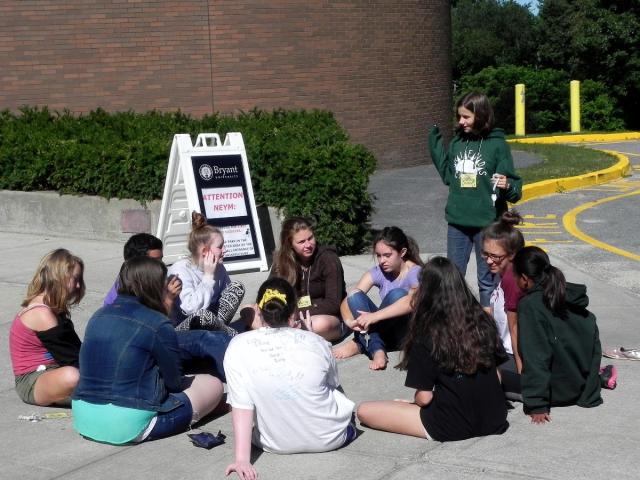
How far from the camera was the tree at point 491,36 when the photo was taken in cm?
4188

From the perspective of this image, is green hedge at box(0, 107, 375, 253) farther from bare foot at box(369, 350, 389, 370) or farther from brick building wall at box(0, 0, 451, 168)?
bare foot at box(369, 350, 389, 370)

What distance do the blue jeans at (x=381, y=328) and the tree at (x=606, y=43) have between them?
28793 millimetres

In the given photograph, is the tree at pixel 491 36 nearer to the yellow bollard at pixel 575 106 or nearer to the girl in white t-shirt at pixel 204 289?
the yellow bollard at pixel 575 106

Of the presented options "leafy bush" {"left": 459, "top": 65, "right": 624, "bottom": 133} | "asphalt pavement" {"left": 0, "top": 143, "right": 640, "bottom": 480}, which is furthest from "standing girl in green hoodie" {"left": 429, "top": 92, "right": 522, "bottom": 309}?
"leafy bush" {"left": 459, "top": 65, "right": 624, "bottom": 133}

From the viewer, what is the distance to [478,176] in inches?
302

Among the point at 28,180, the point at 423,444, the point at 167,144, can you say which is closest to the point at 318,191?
the point at 167,144

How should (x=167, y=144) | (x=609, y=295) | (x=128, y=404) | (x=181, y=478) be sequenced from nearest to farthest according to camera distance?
(x=181, y=478) < (x=128, y=404) < (x=609, y=295) < (x=167, y=144)

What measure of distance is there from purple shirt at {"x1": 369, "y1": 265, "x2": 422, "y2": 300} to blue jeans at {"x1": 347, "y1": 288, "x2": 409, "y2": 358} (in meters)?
0.09

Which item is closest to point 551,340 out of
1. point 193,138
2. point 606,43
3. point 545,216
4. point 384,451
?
point 384,451

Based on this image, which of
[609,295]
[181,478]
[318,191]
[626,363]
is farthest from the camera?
[318,191]

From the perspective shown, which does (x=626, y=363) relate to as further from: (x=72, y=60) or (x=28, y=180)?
(x=72, y=60)

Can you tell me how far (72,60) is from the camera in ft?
54.7

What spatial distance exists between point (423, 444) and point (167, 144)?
22.3 ft

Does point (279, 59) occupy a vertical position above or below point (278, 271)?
above
